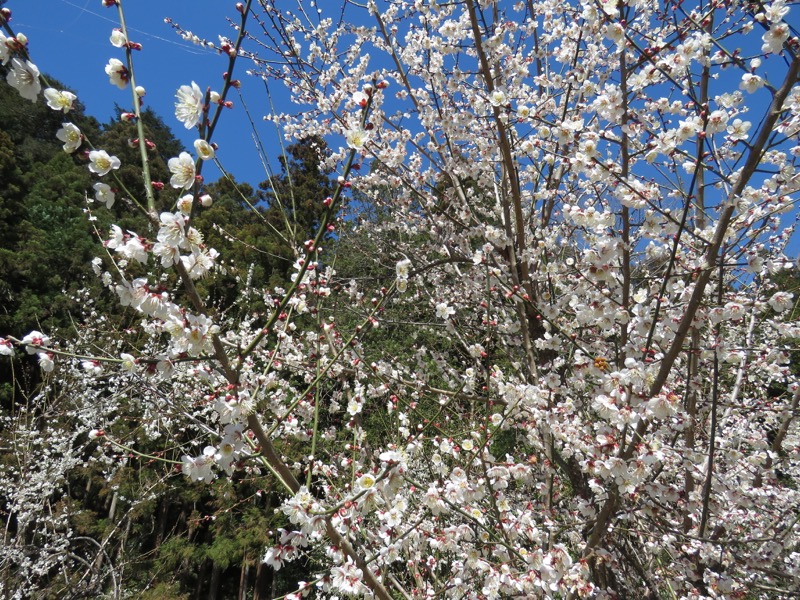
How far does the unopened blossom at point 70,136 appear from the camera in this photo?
3.76ft

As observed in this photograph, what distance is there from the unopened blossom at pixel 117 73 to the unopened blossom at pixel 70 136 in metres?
0.16

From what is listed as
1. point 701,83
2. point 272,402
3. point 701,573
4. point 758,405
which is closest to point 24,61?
point 272,402

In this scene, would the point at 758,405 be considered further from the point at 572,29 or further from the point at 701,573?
the point at 572,29

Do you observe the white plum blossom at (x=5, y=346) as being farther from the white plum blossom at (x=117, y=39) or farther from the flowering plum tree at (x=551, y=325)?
the white plum blossom at (x=117, y=39)

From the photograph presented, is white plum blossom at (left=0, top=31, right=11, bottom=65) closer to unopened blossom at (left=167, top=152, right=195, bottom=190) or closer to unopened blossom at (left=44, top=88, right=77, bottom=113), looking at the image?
unopened blossom at (left=44, top=88, right=77, bottom=113)

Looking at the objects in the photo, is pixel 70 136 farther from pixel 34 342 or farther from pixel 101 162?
pixel 34 342

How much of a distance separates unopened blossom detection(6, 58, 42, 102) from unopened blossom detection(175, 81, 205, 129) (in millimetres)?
316

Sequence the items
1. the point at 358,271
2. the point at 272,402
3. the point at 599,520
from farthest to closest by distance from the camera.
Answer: the point at 358,271
the point at 272,402
the point at 599,520

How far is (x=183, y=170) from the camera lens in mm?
1240

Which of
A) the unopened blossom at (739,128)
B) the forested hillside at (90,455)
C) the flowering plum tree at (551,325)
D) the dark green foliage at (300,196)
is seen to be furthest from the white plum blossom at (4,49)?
the dark green foliage at (300,196)

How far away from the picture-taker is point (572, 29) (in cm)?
316

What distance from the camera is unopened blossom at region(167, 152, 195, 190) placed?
123 cm

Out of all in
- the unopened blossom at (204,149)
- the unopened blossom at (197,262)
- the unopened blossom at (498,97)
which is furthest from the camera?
the unopened blossom at (498,97)

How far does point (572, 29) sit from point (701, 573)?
A: 141 inches
